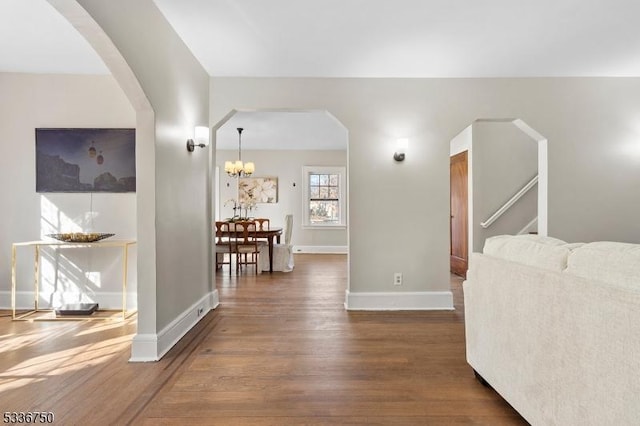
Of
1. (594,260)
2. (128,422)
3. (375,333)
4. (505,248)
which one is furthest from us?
(375,333)

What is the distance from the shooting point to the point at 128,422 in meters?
1.71

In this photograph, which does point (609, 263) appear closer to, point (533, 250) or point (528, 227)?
point (533, 250)

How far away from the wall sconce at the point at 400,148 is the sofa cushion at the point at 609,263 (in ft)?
7.68

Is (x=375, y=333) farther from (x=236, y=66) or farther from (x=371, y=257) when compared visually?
(x=236, y=66)

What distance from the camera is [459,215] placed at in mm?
5375

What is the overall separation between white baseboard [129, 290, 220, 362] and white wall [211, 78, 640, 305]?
1613mm

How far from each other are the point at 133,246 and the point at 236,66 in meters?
A: 2.16

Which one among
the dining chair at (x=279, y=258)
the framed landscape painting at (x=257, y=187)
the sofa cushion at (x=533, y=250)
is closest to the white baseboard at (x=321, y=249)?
the framed landscape painting at (x=257, y=187)

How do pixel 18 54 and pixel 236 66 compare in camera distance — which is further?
pixel 236 66

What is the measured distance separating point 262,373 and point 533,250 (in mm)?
1748

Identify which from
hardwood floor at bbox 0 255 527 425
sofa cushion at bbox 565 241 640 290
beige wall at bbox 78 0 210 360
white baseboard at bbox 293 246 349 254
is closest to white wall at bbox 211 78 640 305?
hardwood floor at bbox 0 255 527 425

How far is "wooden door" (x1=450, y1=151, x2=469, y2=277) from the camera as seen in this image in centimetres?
512

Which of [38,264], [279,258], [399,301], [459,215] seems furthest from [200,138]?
[459,215]

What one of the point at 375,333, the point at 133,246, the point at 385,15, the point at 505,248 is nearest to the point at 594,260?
the point at 505,248
